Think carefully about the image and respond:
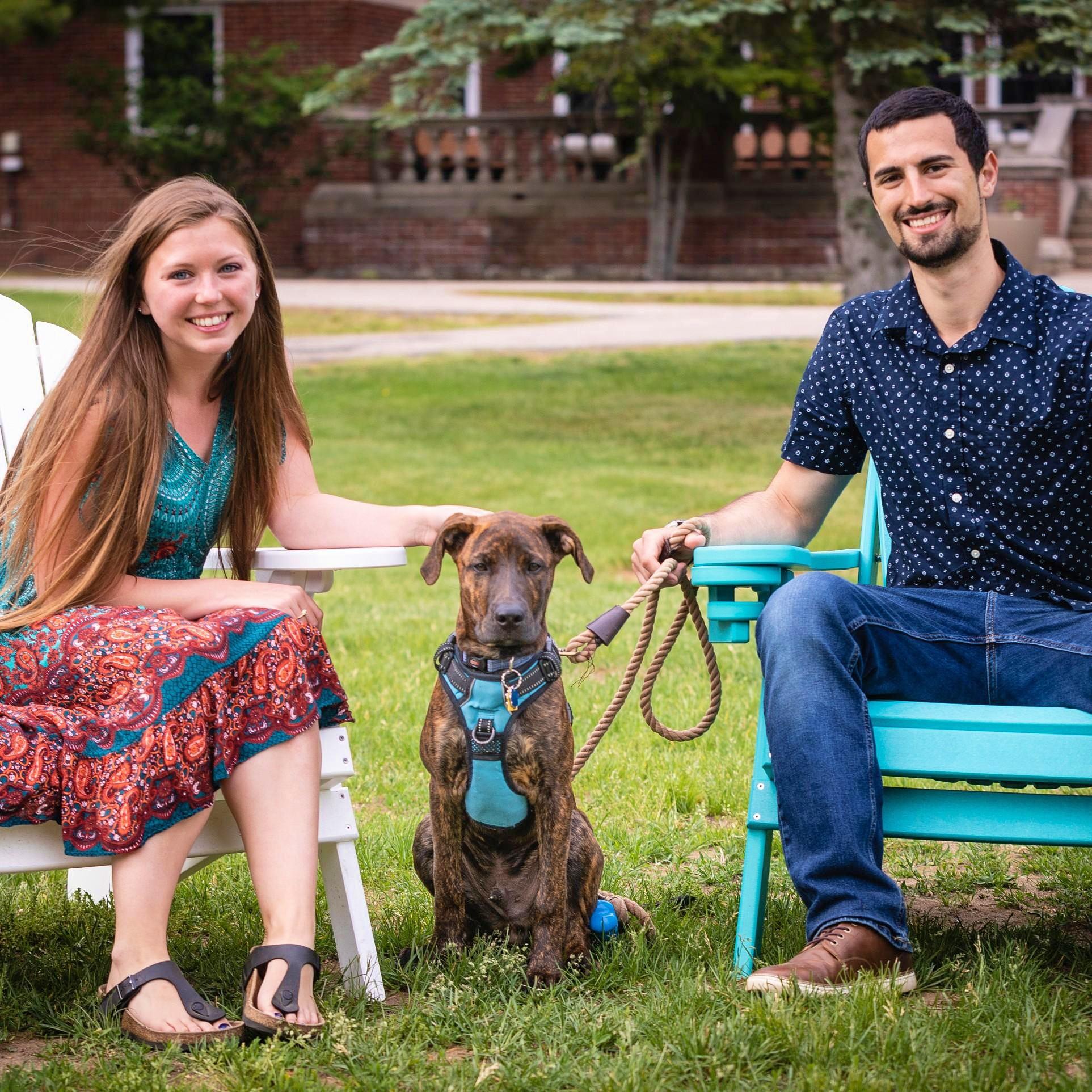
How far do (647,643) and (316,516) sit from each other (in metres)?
0.80

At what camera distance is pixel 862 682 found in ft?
10.1

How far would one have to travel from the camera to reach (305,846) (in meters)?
2.89

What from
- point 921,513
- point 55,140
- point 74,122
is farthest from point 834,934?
point 55,140

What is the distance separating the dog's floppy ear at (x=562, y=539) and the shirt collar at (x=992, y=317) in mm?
861

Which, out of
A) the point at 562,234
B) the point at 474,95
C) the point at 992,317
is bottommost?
the point at 992,317

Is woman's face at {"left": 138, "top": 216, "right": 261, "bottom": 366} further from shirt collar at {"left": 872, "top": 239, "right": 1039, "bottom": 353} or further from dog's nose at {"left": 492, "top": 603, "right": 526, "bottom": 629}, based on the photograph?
shirt collar at {"left": 872, "top": 239, "right": 1039, "bottom": 353}

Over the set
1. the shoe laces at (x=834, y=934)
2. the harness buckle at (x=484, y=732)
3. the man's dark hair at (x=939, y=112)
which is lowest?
the shoe laces at (x=834, y=934)

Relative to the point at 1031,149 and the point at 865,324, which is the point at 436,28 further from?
the point at 1031,149

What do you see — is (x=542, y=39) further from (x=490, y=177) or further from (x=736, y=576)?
(x=490, y=177)

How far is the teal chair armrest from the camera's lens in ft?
10.2

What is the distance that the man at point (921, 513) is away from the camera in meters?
2.88

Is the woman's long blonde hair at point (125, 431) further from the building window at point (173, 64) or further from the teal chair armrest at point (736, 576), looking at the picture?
the building window at point (173, 64)

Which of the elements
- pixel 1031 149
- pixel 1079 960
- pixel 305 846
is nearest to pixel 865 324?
pixel 1079 960

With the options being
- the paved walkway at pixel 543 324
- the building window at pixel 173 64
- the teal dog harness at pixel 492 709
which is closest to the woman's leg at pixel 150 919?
the teal dog harness at pixel 492 709
